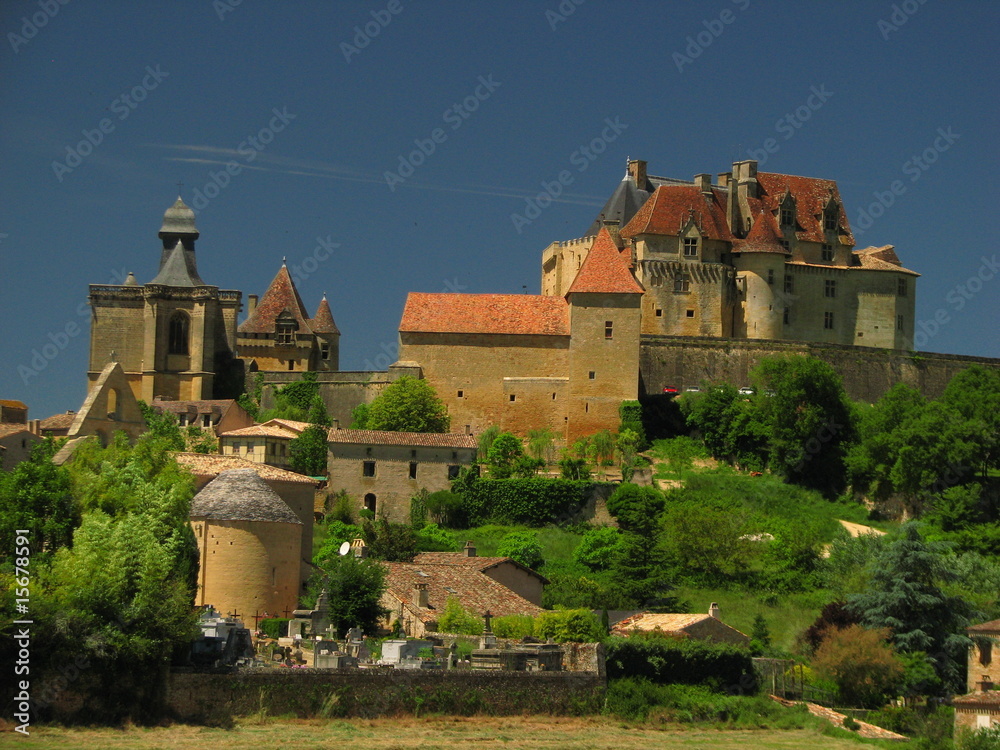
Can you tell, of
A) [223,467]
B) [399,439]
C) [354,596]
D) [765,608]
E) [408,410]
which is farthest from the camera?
[408,410]

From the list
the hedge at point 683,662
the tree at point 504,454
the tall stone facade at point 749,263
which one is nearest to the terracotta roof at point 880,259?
the tall stone facade at point 749,263

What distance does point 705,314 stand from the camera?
72.1 metres

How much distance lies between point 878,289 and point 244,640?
45427 millimetres

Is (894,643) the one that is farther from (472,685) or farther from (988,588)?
(472,685)

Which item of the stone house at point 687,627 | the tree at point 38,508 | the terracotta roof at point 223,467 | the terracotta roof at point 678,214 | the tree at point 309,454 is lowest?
the stone house at point 687,627

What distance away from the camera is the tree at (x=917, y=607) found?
43281 mm

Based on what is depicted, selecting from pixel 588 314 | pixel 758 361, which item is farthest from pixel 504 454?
pixel 758 361

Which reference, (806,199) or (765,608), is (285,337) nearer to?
(806,199)

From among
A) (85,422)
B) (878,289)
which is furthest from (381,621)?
(878,289)

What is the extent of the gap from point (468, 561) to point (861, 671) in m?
12.5

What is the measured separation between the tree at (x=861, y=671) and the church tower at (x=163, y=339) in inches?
1470

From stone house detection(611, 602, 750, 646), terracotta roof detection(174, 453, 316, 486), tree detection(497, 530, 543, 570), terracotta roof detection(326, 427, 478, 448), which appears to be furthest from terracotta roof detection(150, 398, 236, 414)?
stone house detection(611, 602, 750, 646)

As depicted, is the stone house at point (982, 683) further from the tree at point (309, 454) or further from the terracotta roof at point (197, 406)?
the terracotta roof at point (197, 406)

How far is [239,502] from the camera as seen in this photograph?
4159 centimetres
